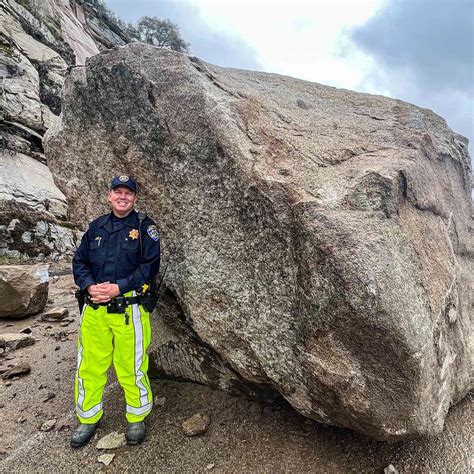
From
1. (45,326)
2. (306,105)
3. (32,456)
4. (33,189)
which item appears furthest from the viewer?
(33,189)

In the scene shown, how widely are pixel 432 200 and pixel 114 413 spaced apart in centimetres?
481

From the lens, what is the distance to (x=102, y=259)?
4227 millimetres

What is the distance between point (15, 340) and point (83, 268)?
3.39 meters

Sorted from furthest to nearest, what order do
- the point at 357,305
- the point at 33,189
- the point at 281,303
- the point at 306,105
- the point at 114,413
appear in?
1. the point at 33,189
2. the point at 306,105
3. the point at 114,413
4. the point at 281,303
5. the point at 357,305

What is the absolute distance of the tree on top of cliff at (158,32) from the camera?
142ft

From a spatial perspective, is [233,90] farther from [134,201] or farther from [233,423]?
[233,423]

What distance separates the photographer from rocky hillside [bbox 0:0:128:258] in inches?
437

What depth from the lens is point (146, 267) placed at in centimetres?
411

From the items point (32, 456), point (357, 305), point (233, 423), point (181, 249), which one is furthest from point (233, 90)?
point (32, 456)

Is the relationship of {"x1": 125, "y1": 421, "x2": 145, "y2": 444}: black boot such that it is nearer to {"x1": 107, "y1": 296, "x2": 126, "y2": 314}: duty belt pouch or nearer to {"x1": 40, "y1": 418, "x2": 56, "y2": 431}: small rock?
{"x1": 40, "y1": 418, "x2": 56, "y2": 431}: small rock

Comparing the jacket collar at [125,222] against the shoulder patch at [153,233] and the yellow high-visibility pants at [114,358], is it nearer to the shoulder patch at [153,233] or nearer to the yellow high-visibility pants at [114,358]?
the shoulder patch at [153,233]

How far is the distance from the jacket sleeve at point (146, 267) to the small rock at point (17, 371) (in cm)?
296

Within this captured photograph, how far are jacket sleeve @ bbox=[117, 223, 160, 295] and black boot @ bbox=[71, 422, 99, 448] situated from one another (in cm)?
168

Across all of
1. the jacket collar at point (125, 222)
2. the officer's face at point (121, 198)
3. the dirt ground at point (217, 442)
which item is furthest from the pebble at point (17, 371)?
the officer's face at point (121, 198)
